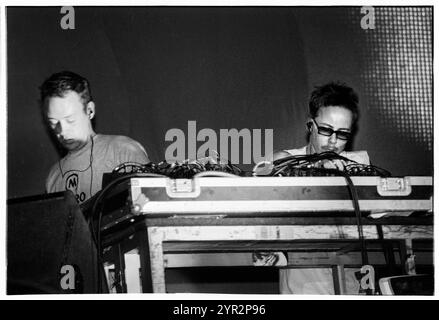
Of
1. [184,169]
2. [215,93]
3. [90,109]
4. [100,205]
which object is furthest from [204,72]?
[100,205]

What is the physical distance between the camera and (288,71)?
78.4 inches

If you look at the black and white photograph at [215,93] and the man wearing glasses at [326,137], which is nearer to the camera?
the man wearing glasses at [326,137]

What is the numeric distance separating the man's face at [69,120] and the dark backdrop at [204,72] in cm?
4

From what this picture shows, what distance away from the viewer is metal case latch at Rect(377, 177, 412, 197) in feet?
3.46

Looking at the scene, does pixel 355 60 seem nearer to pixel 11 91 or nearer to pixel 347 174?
pixel 347 174

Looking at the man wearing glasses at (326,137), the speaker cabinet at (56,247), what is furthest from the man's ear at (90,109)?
the speaker cabinet at (56,247)

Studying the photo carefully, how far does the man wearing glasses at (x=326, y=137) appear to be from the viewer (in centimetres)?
151

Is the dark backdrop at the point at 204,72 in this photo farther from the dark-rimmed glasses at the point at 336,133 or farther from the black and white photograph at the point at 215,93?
the dark-rimmed glasses at the point at 336,133

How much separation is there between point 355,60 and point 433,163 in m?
0.55

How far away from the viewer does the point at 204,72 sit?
6.41 feet

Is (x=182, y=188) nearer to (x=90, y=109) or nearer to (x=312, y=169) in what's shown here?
(x=312, y=169)

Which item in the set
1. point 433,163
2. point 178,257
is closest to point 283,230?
point 178,257

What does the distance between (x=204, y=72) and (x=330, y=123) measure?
47 cm

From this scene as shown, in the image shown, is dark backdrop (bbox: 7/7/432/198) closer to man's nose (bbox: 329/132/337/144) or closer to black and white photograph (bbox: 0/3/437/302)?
black and white photograph (bbox: 0/3/437/302)
